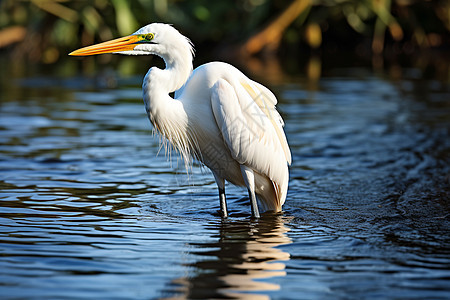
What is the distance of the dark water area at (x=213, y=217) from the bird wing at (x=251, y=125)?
1.66ft

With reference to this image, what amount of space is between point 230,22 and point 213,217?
21016 millimetres

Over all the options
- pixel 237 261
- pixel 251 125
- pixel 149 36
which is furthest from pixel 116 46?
pixel 237 261

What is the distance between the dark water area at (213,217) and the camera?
170 inches

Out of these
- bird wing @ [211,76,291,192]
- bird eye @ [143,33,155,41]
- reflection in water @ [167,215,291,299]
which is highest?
bird eye @ [143,33,155,41]

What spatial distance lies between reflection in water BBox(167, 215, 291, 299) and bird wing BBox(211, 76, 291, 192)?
506mm

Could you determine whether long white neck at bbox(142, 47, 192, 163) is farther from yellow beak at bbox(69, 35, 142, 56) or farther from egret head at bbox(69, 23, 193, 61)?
yellow beak at bbox(69, 35, 142, 56)

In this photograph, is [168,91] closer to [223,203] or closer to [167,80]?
[167,80]

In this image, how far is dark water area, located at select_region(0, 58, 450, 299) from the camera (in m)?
4.32

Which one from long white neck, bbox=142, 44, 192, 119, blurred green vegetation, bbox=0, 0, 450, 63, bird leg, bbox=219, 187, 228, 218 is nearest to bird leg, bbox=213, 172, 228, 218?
bird leg, bbox=219, 187, 228, 218

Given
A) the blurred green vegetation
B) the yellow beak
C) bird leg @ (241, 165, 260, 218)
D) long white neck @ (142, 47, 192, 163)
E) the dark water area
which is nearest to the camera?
the dark water area

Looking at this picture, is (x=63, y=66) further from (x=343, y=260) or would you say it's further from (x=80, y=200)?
(x=343, y=260)

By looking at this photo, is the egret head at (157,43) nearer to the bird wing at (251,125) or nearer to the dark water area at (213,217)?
the bird wing at (251,125)

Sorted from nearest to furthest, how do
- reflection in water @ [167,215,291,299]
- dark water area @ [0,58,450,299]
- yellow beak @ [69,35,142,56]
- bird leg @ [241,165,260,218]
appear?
reflection in water @ [167,215,291,299], dark water area @ [0,58,450,299], yellow beak @ [69,35,142,56], bird leg @ [241,165,260,218]

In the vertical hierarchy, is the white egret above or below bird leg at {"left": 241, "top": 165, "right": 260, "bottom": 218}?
above
